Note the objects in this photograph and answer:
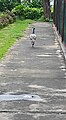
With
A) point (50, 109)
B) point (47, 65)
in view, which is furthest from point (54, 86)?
point (47, 65)

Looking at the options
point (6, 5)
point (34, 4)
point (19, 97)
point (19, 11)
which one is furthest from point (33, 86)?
point (34, 4)

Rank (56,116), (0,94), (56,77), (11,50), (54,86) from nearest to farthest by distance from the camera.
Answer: (56,116) → (0,94) → (54,86) → (56,77) → (11,50)

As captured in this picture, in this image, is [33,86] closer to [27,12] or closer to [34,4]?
[27,12]

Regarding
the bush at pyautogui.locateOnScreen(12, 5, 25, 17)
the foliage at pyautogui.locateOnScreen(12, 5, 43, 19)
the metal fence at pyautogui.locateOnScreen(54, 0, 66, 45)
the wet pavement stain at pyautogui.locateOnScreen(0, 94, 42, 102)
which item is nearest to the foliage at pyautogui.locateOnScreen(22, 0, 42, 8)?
the foliage at pyautogui.locateOnScreen(12, 5, 43, 19)

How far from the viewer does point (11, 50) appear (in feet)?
41.9

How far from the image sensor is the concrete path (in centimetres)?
566

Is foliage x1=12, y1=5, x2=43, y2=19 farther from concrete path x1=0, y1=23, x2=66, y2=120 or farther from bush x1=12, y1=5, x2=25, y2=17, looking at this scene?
concrete path x1=0, y1=23, x2=66, y2=120

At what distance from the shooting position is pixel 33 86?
24.1ft

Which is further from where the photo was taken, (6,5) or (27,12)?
(6,5)

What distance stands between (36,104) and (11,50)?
6839mm

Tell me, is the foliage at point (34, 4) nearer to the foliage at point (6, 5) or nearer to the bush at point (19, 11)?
the foliage at point (6, 5)

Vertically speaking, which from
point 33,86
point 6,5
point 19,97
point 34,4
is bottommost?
point 34,4

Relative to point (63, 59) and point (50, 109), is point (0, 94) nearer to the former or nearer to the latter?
point (50, 109)

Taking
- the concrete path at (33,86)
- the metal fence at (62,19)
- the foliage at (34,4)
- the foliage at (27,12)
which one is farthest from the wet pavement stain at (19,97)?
the foliage at (34,4)
